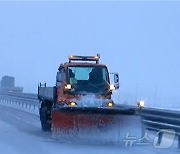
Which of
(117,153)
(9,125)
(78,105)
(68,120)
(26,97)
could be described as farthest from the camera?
(26,97)

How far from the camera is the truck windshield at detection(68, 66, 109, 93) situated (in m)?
15.1

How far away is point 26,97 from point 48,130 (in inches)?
531

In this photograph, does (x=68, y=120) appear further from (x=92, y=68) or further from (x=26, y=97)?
(x=26, y=97)

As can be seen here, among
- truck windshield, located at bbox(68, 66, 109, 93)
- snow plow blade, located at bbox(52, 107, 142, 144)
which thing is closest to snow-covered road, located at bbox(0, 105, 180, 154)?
snow plow blade, located at bbox(52, 107, 142, 144)

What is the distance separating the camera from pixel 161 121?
49.1 feet

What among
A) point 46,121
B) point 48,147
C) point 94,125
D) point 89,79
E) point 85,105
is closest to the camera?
point 48,147

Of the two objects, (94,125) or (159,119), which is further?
(159,119)

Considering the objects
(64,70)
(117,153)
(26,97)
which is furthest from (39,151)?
(26,97)

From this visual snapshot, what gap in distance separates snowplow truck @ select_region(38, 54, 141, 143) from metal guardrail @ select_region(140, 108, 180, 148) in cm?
83

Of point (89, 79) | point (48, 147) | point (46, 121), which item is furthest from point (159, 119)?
point (46, 121)

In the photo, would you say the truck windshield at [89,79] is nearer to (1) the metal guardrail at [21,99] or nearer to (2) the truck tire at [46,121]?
(2) the truck tire at [46,121]

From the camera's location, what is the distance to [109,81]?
51.1 feet

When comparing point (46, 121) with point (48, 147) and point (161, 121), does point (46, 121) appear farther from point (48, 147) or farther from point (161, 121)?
point (48, 147)

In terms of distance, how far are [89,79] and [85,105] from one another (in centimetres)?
91
